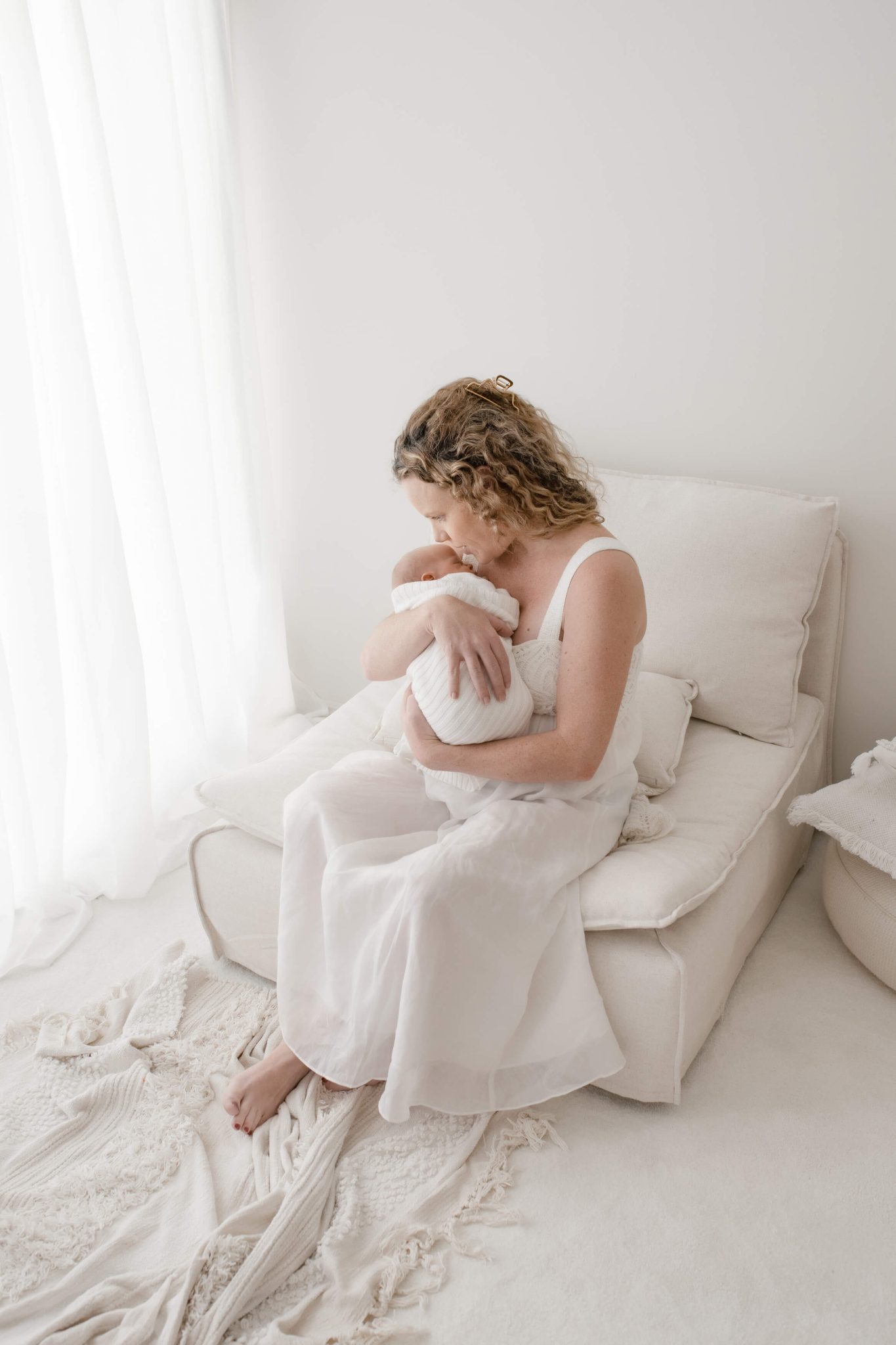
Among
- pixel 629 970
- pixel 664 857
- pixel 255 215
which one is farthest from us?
pixel 255 215

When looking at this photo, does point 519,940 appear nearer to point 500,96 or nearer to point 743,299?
point 743,299

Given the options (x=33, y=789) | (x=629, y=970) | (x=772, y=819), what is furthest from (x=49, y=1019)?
(x=772, y=819)

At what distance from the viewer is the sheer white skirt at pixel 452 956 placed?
1.44 m

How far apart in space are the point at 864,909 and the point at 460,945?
2.72ft

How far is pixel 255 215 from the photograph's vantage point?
265cm

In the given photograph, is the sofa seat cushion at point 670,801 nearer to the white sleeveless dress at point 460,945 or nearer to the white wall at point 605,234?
the white sleeveless dress at point 460,945

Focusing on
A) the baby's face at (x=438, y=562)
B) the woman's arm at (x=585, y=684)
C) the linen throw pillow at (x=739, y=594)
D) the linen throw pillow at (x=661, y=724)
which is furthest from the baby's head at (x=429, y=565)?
the linen throw pillow at (x=739, y=594)

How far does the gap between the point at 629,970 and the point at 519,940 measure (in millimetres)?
173

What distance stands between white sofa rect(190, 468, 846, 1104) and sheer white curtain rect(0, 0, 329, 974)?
45 cm

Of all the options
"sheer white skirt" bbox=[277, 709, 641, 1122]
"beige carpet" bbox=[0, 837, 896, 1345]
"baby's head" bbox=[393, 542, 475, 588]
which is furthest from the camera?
"baby's head" bbox=[393, 542, 475, 588]

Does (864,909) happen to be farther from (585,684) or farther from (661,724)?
(585,684)

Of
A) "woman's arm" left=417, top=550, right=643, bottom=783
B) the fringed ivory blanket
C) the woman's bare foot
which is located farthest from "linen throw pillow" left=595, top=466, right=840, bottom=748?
the woman's bare foot

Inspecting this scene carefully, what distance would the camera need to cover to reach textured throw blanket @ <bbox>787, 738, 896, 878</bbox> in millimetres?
1729

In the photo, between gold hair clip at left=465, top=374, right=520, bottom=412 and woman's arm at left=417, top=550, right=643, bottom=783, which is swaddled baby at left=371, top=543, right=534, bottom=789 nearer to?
woman's arm at left=417, top=550, right=643, bottom=783
